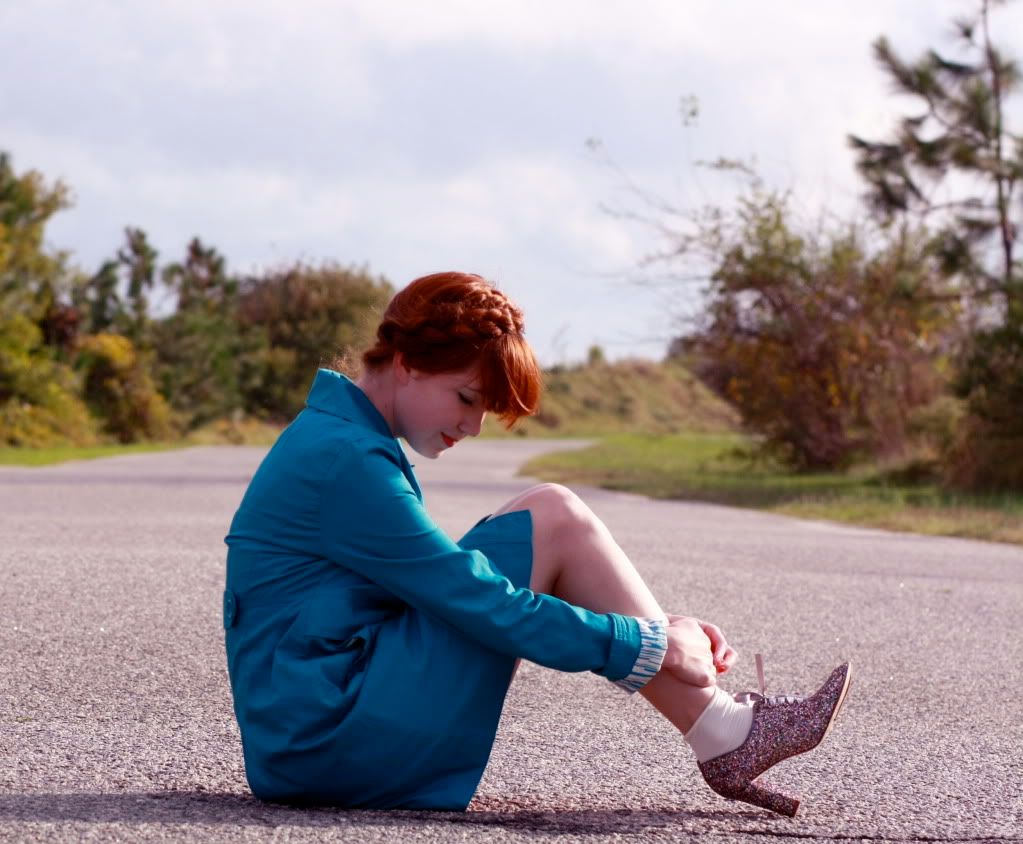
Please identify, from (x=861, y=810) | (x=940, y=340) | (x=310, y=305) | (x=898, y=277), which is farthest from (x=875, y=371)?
(x=310, y=305)

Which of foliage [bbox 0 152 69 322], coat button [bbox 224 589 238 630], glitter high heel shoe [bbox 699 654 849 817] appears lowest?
glitter high heel shoe [bbox 699 654 849 817]

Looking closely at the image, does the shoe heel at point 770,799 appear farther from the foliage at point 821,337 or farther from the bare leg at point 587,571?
the foliage at point 821,337

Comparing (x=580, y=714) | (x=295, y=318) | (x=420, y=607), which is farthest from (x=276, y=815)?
(x=295, y=318)

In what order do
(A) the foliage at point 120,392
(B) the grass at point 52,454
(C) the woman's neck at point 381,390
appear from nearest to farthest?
(C) the woman's neck at point 381,390 → (B) the grass at point 52,454 → (A) the foliage at point 120,392

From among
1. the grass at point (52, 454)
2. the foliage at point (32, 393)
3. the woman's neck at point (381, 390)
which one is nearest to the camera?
the woman's neck at point (381, 390)

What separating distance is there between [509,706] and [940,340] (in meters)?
16.3

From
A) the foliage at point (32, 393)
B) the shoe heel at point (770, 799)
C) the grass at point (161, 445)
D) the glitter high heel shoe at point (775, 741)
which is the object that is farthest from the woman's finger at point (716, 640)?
the foliage at point (32, 393)

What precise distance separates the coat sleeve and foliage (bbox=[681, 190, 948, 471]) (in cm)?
1678

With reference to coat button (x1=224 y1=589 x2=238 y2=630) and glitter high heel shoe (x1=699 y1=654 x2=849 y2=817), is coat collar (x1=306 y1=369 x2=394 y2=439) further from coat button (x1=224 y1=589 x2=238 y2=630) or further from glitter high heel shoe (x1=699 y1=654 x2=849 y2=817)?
glitter high heel shoe (x1=699 y1=654 x2=849 y2=817)

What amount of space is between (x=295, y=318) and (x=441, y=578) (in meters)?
42.1

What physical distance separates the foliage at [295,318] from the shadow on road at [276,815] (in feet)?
120

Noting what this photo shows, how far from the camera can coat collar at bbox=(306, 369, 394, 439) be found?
2.65 metres

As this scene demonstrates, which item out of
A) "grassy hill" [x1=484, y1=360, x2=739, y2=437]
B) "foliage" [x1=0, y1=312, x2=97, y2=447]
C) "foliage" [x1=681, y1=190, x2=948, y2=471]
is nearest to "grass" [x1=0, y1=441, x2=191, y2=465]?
"foliage" [x1=0, y1=312, x2=97, y2=447]

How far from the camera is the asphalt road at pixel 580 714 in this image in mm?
2686
